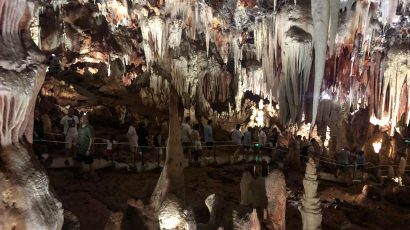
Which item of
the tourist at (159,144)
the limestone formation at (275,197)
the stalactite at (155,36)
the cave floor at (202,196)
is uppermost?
the stalactite at (155,36)

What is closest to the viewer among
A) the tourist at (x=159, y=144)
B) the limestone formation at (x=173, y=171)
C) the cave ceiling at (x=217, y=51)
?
the limestone formation at (x=173, y=171)

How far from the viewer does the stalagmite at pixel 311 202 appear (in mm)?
5305

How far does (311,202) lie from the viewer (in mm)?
5430

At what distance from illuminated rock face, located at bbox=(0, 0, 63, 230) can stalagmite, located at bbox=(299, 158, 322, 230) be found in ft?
11.2

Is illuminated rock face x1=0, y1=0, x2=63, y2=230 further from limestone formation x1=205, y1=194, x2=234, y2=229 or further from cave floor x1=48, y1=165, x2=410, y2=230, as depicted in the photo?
cave floor x1=48, y1=165, x2=410, y2=230

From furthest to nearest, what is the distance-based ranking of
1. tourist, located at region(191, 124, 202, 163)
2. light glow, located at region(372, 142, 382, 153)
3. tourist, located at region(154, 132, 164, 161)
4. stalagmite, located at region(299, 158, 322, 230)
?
light glow, located at region(372, 142, 382, 153) → tourist, located at region(191, 124, 202, 163) → tourist, located at region(154, 132, 164, 161) → stalagmite, located at region(299, 158, 322, 230)

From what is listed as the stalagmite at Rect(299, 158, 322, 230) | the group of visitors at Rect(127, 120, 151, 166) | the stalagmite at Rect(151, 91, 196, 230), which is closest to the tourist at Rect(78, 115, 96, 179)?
the group of visitors at Rect(127, 120, 151, 166)

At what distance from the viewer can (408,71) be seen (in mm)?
12406

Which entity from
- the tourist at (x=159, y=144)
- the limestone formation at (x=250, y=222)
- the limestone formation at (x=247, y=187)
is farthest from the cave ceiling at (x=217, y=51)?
the limestone formation at (x=250, y=222)

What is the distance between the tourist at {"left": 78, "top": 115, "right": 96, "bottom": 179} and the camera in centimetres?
709

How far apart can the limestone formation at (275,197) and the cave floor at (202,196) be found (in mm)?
1339

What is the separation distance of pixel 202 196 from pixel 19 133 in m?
5.64

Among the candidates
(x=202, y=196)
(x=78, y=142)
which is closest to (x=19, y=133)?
(x=78, y=142)

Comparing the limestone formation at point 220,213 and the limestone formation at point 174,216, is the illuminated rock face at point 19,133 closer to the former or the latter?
the limestone formation at point 174,216
